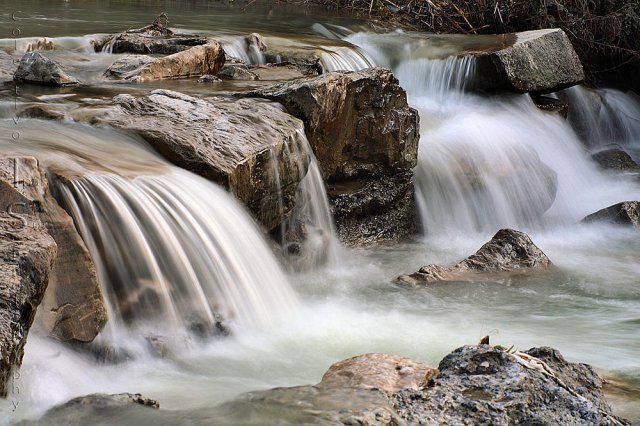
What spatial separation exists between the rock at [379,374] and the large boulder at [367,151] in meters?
3.19

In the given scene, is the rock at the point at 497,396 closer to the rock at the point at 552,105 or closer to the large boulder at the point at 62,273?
the large boulder at the point at 62,273

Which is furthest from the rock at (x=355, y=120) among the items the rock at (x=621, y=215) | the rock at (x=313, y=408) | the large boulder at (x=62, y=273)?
the rock at (x=313, y=408)

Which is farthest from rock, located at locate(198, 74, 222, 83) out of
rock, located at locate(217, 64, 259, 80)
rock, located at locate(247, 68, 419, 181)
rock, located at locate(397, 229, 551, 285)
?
rock, located at locate(397, 229, 551, 285)

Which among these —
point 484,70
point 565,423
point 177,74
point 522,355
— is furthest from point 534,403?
point 484,70

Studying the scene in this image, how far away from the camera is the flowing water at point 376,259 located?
4379 millimetres

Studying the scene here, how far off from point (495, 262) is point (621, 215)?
6.15ft

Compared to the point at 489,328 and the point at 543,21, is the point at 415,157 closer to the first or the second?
the point at 489,328

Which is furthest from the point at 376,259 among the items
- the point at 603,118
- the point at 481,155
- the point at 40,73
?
the point at 603,118

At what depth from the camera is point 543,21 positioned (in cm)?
1201

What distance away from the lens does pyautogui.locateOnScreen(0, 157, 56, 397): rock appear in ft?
10.7

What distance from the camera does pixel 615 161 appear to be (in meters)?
10.2

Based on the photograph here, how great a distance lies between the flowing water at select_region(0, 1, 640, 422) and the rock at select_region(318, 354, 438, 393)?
49 cm

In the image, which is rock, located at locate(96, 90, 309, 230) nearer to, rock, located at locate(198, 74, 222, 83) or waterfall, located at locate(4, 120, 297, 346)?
waterfall, located at locate(4, 120, 297, 346)

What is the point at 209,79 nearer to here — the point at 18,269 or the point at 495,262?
the point at 495,262
